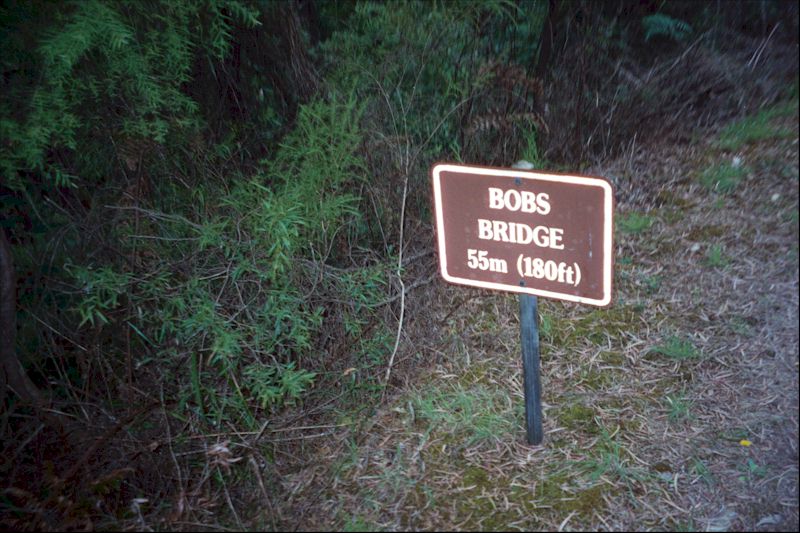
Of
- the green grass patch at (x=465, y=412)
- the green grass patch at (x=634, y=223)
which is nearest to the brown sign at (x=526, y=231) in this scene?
the green grass patch at (x=465, y=412)

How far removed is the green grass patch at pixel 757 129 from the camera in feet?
16.5

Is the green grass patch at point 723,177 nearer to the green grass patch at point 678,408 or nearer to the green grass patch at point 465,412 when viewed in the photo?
the green grass patch at point 678,408

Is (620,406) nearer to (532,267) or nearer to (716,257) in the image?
(532,267)

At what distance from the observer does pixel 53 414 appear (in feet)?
11.6

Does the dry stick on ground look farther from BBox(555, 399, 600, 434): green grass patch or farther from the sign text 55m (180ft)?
the sign text 55m (180ft)

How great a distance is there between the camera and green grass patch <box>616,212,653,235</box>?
4656 mm

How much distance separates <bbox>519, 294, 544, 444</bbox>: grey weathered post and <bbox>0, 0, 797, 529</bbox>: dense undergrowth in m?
0.52

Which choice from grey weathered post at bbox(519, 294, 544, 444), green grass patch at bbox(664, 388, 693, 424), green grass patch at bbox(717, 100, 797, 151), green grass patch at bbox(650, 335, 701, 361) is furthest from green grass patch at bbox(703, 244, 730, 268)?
grey weathered post at bbox(519, 294, 544, 444)

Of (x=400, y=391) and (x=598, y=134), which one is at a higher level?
(x=598, y=134)

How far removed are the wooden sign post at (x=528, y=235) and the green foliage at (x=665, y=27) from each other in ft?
12.3

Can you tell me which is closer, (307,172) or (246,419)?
(246,419)

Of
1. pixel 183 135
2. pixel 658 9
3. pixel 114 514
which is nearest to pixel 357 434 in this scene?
pixel 114 514

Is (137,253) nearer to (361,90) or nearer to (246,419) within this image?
(246,419)

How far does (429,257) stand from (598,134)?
1.97 meters
